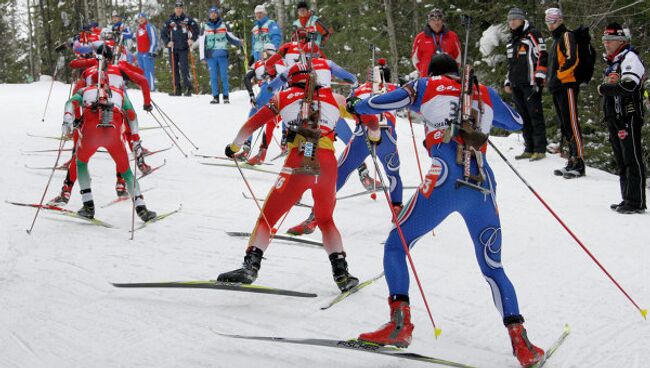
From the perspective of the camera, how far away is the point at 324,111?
18.6 ft

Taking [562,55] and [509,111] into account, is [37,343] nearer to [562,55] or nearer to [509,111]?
[509,111]

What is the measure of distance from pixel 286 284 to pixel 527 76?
6.39m

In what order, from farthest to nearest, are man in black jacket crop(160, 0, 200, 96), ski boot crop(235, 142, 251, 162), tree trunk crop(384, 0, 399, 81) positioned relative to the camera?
tree trunk crop(384, 0, 399, 81)
man in black jacket crop(160, 0, 200, 96)
ski boot crop(235, 142, 251, 162)

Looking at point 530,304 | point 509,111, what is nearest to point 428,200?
point 509,111

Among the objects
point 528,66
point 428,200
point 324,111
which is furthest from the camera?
point 528,66

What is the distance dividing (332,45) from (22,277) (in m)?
18.0

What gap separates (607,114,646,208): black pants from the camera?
7.66 meters

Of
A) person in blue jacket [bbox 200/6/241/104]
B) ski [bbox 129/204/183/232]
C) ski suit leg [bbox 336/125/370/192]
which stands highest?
person in blue jacket [bbox 200/6/241/104]

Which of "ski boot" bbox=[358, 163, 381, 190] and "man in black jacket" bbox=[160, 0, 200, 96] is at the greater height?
"man in black jacket" bbox=[160, 0, 200, 96]

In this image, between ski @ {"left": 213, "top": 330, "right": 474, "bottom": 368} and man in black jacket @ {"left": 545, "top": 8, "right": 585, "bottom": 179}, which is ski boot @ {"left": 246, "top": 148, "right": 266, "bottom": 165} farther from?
ski @ {"left": 213, "top": 330, "right": 474, "bottom": 368}

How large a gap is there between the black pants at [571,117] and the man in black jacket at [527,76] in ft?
2.11

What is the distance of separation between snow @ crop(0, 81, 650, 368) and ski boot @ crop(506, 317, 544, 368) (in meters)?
0.19

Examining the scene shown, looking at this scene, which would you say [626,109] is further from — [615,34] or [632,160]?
[615,34]

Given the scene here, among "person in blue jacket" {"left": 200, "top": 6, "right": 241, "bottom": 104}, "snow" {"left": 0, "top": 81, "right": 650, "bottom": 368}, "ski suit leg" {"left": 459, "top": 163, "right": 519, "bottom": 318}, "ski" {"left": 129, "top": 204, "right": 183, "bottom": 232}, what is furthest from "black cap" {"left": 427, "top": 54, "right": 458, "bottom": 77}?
"person in blue jacket" {"left": 200, "top": 6, "right": 241, "bottom": 104}
